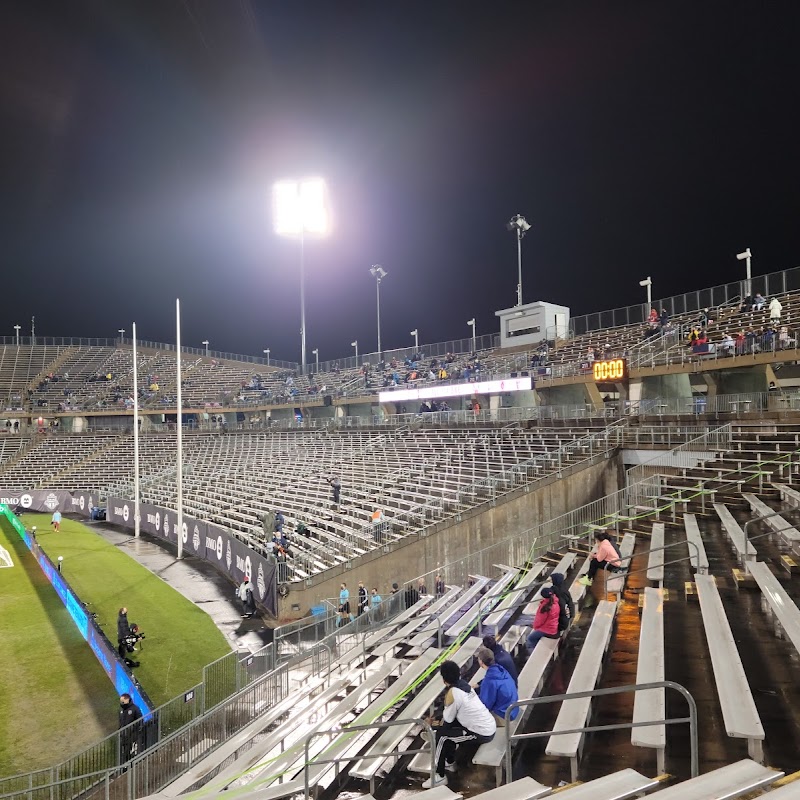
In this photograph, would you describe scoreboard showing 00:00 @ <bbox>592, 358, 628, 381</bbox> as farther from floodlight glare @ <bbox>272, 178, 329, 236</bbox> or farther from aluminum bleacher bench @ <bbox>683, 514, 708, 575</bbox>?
floodlight glare @ <bbox>272, 178, 329, 236</bbox>

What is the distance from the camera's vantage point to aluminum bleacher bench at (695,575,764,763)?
14.9ft

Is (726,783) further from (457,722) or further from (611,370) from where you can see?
(611,370)

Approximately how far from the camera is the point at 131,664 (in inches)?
483

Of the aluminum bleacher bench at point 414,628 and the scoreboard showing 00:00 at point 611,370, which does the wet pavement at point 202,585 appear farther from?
the scoreboard showing 00:00 at point 611,370

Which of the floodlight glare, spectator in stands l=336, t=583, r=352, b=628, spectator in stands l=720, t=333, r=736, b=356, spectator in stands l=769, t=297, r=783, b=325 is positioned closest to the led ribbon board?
spectator in stands l=720, t=333, r=736, b=356

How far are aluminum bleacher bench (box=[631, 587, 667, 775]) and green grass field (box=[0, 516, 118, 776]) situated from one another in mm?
8544

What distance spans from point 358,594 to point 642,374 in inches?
607

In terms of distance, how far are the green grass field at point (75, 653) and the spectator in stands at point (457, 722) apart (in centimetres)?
700

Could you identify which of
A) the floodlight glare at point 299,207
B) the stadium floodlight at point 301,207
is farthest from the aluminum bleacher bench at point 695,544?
the floodlight glare at point 299,207

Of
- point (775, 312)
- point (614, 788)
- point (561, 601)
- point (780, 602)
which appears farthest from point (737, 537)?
point (775, 312)

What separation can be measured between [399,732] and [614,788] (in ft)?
8.74

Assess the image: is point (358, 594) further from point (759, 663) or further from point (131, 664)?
point (759, 663)

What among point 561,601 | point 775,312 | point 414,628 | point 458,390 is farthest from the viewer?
point 458,390

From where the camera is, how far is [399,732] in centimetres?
627
